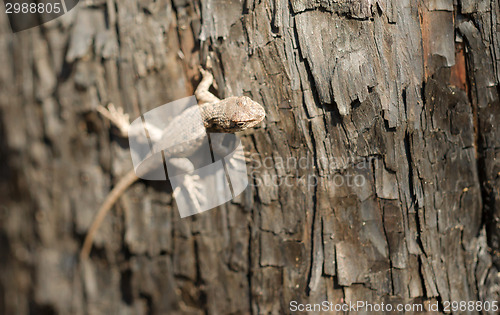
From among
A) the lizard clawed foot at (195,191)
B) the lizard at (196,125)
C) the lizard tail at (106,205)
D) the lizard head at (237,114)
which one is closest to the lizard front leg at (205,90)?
→ the lizard at (196,125)

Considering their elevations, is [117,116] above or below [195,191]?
above

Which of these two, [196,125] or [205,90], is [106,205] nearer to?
[196,125]

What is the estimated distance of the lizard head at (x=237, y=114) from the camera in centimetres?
243

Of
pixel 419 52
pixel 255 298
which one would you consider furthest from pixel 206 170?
pixel 419 52

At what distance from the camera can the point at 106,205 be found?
3.09m

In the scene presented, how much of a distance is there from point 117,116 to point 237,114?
1261 millimetres

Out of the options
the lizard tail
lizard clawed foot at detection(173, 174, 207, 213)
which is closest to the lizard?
the lizard tail

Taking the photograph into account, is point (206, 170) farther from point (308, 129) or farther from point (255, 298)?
point (255, 298)

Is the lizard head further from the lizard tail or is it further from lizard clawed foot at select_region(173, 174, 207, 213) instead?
the lizard tail

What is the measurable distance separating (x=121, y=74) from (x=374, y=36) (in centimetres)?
217

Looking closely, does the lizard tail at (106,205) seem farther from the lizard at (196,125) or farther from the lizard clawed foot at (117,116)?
the lizard clawed foot at (117,116)

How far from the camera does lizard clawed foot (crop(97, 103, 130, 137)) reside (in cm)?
295

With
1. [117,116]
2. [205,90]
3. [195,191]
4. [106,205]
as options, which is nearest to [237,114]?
[205,90]

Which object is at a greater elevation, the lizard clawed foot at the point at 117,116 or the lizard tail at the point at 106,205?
the lizard clawed foot at the point at 117,116
